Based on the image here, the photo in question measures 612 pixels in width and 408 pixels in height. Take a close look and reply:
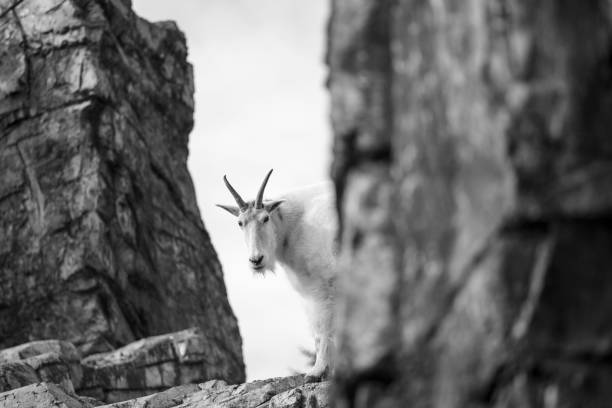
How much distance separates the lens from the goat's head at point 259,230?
10.5 metres

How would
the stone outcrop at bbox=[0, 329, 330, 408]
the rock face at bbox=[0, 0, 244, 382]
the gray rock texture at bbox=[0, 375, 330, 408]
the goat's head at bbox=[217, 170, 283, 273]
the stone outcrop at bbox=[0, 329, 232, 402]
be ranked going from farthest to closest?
the rock face at bbox=[0, 0, 244, 382] < the stone outcrop at bbox=[0, 329, 232, 402] < the goat's head at bbox=[217, 170, 283, 273] < the stone outcrop at bbox=[0, 329, 330, 408] < the gray rock texture at bbox=[0, 375, 330, 408]

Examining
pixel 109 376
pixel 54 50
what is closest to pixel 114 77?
pixel 54 50

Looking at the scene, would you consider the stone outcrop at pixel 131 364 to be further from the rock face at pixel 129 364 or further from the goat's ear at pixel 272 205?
the goat's ear at pixel 272 205

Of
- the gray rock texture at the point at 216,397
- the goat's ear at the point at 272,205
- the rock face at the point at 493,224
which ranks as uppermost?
the goat's ear at the point at 272,205

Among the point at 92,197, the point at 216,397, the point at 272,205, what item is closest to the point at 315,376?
the point at 216,397

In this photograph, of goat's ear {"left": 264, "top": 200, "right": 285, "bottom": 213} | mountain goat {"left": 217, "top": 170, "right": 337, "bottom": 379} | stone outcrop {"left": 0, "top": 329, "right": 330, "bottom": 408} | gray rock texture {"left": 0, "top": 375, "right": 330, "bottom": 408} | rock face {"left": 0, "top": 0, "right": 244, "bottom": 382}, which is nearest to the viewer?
gray rock texture {"left": 0, "top": 375, "right": 330, "bottom": 408}

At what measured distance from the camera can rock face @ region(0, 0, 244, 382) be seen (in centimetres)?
1702

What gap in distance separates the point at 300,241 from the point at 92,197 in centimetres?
759

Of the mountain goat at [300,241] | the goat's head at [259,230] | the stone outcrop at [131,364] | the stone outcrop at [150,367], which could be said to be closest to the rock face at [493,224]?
the mountain goat at [300,241]

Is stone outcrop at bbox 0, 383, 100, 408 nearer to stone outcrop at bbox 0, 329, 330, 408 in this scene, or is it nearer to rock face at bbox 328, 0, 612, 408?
stone outcrop at bbox 0, 329, 330, 408

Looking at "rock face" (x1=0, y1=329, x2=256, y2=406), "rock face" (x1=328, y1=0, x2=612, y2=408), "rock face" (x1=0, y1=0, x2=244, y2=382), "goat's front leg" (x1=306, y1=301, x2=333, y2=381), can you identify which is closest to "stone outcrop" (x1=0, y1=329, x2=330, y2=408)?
"rock face" (x1=0, y1=329, x2=256, y2=406)

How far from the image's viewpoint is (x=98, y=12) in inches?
757

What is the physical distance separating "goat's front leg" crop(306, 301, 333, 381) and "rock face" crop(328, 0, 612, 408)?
5.81m

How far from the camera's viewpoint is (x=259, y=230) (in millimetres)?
10664
